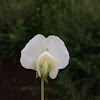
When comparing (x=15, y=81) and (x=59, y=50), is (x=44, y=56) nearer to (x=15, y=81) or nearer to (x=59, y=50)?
(x=59, y=50)

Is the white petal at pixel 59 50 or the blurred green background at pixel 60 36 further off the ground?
the blurred green background at pixel 60 36

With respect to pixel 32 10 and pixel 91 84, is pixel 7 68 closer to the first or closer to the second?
pixel 32 10

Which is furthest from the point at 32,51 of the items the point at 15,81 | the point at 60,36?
the point at 15,81

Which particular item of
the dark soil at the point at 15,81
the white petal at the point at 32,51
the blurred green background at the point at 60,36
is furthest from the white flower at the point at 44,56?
the dark soil at the point at 15,81

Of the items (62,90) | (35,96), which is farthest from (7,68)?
(62,90)

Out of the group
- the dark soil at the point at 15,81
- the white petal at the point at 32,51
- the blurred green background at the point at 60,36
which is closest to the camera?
the white petal at the point at 32,51

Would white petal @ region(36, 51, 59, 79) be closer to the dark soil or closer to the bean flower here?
the bean flower

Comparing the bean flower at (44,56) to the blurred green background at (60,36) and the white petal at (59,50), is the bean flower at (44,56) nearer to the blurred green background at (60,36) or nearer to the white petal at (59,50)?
the white petal at (59,50)

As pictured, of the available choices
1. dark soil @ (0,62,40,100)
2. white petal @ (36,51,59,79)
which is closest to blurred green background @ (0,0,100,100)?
dark soil @ (0,62,40,100)
